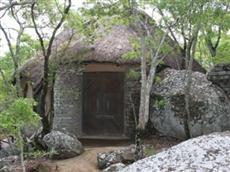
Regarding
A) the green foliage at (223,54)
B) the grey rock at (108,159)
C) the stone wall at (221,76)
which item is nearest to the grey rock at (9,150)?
the grey rock at (108,159)

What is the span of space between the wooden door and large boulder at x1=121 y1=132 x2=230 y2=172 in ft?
37.1

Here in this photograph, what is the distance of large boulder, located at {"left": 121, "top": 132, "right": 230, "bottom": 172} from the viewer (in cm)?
383

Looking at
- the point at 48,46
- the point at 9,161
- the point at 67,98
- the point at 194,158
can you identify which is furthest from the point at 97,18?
the point at 194,158

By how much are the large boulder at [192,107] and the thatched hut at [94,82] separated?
4.12ft

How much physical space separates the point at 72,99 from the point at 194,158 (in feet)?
37.8

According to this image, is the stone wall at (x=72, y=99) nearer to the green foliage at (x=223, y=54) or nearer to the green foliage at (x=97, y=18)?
the green foliage at (x=97, y=18)

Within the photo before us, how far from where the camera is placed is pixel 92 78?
15852mm

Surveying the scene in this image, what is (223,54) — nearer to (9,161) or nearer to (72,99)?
(72,99)

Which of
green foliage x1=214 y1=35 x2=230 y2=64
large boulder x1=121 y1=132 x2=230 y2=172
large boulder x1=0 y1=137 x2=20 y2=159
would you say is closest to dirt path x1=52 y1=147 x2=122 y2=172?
large boulder x1=0 y1=137 x2=20 y2=159

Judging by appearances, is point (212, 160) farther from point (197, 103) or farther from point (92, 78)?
point (92, 78)

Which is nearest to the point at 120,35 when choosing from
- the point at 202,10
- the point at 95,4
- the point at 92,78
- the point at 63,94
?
the point at 92,78

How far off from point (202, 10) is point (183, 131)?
151 inches

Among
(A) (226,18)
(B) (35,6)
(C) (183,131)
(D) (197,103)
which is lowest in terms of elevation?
(C) (183,131)

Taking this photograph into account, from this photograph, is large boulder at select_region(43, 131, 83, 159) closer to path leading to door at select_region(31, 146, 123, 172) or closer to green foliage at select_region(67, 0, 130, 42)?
→ path leading to door at select_region(31, 146, 123, 172)
